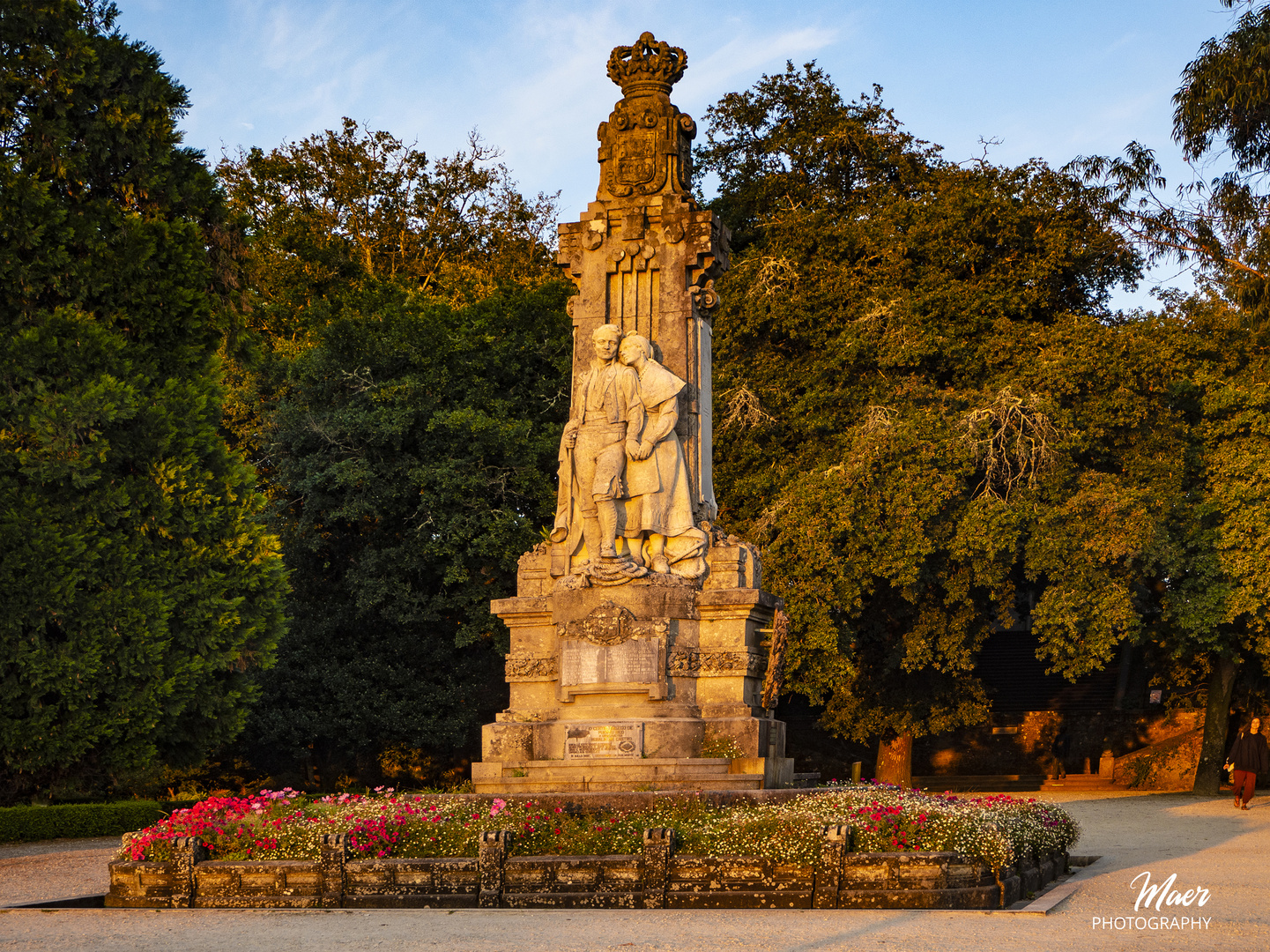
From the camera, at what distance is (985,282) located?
80.7 ft

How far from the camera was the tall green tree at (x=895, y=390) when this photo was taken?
2188 cm

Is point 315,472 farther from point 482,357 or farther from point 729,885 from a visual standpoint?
point 729,885

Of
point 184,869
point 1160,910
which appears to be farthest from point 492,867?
point 1160,910

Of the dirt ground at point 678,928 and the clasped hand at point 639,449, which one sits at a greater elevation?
the clasped hand at point 639,449

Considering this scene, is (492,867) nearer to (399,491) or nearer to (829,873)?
(829,873)

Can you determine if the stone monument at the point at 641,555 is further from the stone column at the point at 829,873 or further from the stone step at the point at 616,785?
the stone column at the point at 829,873

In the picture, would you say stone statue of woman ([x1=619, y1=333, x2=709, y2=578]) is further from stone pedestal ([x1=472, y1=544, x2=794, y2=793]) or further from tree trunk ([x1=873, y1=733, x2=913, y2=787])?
tree trunk ([x1=873, y1=733, x2=913, y2=787])

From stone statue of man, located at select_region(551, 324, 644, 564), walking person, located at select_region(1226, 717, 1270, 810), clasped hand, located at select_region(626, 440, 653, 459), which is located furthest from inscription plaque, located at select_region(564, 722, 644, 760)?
walking person, located at select_region(1226, 717, 1270, 810)

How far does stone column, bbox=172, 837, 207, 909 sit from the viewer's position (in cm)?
938

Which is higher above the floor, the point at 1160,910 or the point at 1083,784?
the point at 1160,910

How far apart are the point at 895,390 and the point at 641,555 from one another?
1172 centimetres

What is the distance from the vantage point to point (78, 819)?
1650cm

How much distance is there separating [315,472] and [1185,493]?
1555 centimetres

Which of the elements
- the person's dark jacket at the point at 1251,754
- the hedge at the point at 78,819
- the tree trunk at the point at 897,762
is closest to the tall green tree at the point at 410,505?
the hedge at the point at 78,819
